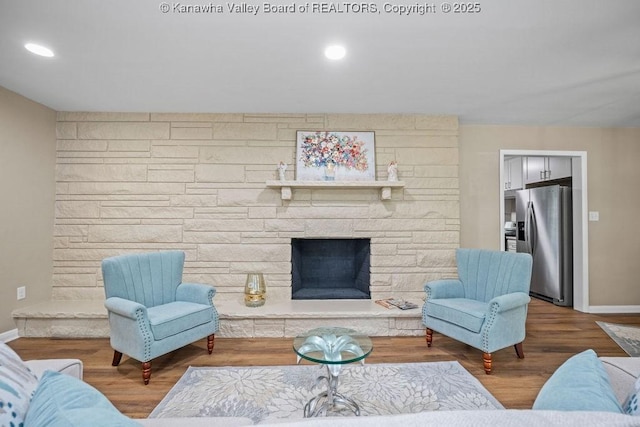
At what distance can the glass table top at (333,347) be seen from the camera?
1.65 meters

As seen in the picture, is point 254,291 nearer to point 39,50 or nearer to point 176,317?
point 176,317

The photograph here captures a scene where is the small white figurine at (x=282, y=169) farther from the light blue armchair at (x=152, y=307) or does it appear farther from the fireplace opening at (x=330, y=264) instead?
the light blue armchair at (x=152, y=307)

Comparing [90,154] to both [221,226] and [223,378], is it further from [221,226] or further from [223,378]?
[223,378]

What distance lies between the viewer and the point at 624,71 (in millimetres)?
2396

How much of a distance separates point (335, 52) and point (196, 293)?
2.24 m

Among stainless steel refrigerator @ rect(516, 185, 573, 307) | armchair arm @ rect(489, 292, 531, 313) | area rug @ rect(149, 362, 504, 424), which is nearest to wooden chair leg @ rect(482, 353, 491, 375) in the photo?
area rug @ rect(149, 362, 504, 424)

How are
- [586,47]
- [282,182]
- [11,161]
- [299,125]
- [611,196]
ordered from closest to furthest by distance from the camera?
[586,47], [11,161], [282,182], [299,125], [611,196]

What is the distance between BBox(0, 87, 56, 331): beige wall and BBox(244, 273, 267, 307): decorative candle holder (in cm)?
214

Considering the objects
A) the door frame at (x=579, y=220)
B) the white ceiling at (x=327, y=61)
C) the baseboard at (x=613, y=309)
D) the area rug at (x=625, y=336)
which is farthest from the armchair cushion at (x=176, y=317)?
the baseboard at (x=613, y=309)

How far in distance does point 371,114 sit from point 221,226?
2070 millimetres

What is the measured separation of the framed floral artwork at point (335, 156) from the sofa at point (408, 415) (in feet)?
8.72

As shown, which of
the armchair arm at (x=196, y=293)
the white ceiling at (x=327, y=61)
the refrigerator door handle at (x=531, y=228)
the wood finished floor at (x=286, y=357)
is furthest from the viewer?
the refrigerator door handle at (x=531, y=228)

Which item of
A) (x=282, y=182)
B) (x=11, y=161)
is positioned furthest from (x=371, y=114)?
(x=11, y=161)

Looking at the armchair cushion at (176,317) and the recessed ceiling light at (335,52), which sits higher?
the recessed ceiling light at (335,52)
